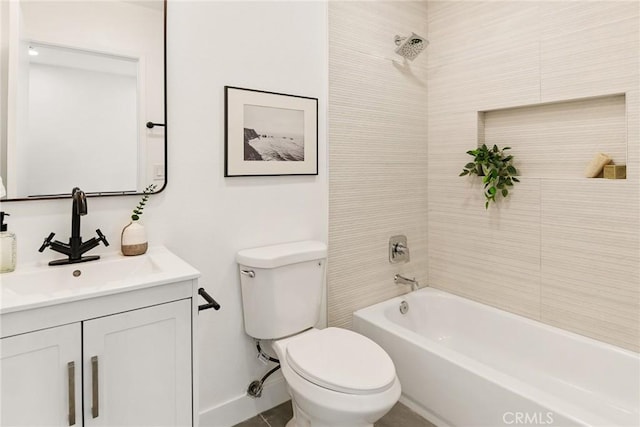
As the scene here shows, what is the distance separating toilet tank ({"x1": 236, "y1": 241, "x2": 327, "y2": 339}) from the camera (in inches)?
68.9

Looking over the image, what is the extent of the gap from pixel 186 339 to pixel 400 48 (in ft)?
6.52

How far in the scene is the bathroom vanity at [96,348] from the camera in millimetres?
989

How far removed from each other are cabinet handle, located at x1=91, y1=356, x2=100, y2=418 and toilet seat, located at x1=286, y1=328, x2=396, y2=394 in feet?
2.30

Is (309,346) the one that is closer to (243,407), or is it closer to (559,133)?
(243,407)

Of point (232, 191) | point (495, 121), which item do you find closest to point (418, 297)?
point (495, 121)

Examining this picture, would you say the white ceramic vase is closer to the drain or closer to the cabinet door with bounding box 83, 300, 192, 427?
the cabinet door with bounding box 83, 300, 192, 427

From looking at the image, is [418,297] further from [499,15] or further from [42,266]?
[42,266]

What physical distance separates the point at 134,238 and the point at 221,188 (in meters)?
0.45

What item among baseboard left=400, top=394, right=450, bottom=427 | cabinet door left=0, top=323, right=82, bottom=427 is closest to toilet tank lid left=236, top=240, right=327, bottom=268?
cabinet door left=0, top=323, right=82, bottom=427

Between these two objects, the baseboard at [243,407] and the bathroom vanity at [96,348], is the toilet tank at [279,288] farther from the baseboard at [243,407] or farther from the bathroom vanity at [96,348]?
the bathroom vanity at [96,348]

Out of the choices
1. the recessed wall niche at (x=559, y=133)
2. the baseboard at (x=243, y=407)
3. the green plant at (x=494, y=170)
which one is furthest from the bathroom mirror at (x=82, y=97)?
the recessed wall niche at (x=559, y=133)

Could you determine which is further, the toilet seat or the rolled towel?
the rolled towel

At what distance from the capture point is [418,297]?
2539 mm

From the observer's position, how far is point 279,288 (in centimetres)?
176
